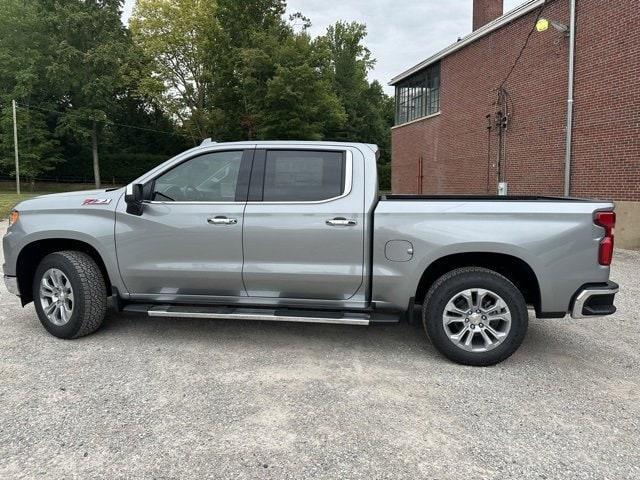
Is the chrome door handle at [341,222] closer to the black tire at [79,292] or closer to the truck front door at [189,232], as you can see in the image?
the truck front door at [189,232]

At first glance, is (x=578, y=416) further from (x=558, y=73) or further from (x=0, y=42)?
(x=0, y=42)

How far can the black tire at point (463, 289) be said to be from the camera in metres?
3.84

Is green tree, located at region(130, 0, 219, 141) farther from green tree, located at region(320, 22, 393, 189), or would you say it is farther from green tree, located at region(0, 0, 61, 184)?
green tree, located at region(320, 22, 393, 189)

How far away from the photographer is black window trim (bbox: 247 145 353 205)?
4191mm

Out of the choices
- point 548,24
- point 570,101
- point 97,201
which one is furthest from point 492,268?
point 548,24

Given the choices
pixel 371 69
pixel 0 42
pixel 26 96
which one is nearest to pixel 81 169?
pixel 26 96

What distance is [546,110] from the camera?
45.3ft

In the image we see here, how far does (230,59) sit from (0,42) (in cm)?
1718

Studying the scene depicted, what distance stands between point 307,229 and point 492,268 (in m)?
1.64

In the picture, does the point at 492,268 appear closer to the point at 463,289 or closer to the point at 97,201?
the point at 463,289

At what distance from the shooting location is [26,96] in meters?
34.7

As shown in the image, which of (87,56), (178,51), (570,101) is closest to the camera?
(570,101)

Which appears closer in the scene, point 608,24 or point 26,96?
point 608,24

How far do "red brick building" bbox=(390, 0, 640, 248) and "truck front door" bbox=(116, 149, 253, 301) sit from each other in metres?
9.91
